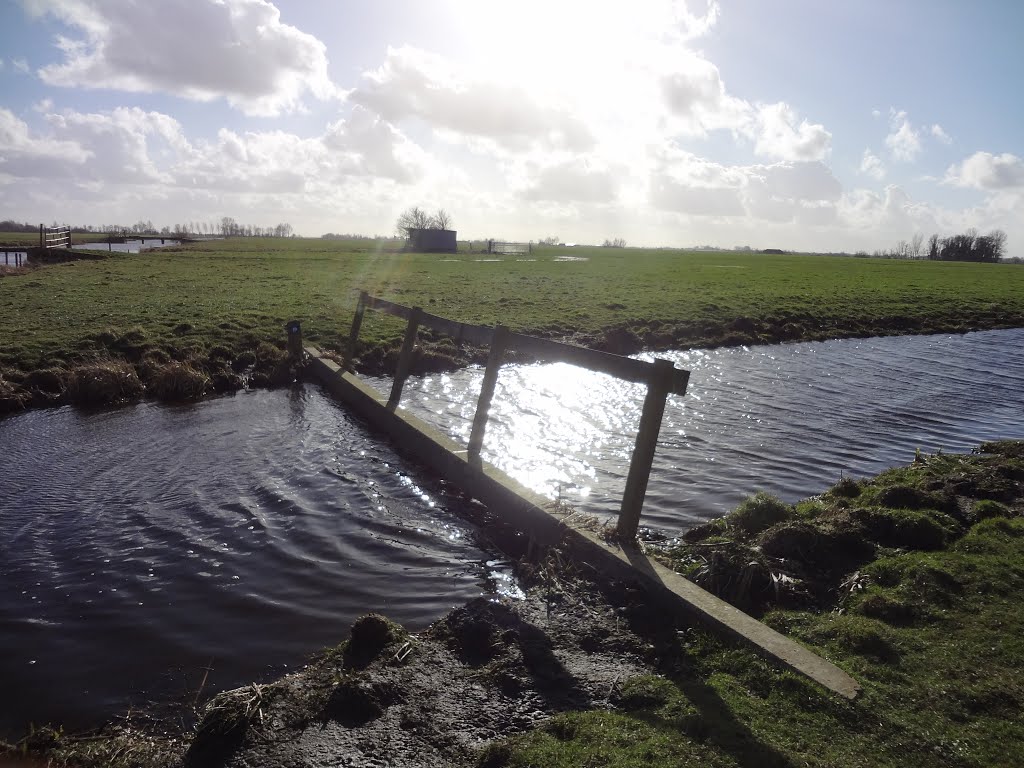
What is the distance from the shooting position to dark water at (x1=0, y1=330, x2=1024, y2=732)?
17.4 ft

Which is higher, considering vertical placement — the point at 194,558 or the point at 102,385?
the point at 102,385

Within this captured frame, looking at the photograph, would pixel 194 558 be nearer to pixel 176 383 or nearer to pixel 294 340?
pixel 176 383

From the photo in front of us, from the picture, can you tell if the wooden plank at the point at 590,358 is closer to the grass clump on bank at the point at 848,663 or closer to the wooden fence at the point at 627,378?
the wooden fence at the point at 627,378

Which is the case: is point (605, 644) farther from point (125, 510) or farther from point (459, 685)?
point (125, 510)

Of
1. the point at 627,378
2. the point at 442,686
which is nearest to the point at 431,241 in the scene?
the point at 627,378

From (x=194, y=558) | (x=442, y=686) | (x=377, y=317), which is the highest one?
(x=377, y=317)

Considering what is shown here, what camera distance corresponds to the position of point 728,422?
1266 centimetres

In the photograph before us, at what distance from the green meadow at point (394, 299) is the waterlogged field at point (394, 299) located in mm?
62

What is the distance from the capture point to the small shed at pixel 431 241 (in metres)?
89.2

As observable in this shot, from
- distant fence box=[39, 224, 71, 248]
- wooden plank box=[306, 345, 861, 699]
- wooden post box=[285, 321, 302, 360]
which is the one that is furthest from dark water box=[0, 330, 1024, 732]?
distant fence box=[39, 224, 71, 248]

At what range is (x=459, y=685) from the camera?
14.5ft

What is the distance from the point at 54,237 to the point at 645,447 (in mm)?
61704

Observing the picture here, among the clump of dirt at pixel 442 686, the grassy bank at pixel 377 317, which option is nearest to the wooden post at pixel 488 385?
the clump of dirt at pixel 442 686

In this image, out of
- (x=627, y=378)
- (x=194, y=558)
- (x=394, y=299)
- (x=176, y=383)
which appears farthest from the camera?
(x=394, y=299)
